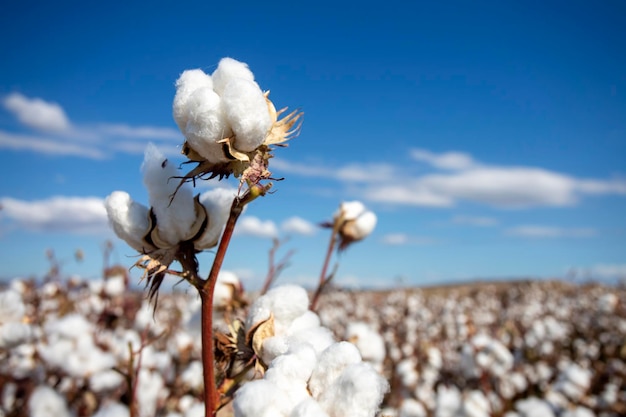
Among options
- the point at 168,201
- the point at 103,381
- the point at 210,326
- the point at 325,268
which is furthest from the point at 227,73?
the point at 103,381

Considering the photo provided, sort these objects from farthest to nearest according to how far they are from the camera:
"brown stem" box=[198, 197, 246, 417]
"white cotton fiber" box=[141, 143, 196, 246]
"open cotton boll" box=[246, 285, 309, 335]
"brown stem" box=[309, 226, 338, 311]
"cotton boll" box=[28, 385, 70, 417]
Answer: "cotton boll" box=[28, 385, 70, 417] → "brown stem" box=[309, 226, 338, 311] → "open cotton boll" box=[246, 285, 309, 335] → "white cotton fiber" box=[141, 143, 196, 246] → "brown stem" box=[198, 197, 246, 417]

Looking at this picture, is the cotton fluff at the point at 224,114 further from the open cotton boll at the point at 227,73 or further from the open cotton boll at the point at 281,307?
the open cotton boll at the point at 281,307

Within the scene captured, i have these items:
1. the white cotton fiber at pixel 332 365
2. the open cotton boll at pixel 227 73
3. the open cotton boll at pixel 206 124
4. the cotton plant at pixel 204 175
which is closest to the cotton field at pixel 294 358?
the white cotton fiber at pixel 332 365

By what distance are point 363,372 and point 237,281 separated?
1.06 meters

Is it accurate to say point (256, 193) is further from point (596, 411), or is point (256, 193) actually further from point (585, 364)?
point (585, 364)

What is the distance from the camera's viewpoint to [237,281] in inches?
69.6

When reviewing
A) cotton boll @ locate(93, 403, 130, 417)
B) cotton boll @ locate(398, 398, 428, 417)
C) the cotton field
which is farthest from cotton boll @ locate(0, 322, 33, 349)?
cotton boll @ locate(398, 398, 428, 417)

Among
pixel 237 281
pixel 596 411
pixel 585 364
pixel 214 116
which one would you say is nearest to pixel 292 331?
pixel 214 116

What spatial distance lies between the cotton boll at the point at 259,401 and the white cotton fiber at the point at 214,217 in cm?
32

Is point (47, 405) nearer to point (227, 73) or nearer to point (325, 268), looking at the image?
point (325, 268)

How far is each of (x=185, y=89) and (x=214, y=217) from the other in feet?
0.83

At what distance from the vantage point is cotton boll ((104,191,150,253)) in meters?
0.95

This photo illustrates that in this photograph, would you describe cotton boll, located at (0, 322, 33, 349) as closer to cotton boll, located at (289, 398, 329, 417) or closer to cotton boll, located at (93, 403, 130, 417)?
cotton boll, located at (93, 403, 130, 417)

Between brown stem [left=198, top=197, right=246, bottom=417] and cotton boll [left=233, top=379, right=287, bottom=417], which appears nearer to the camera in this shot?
cotton boll [left=233, top=379, right=287, bottom=417]
